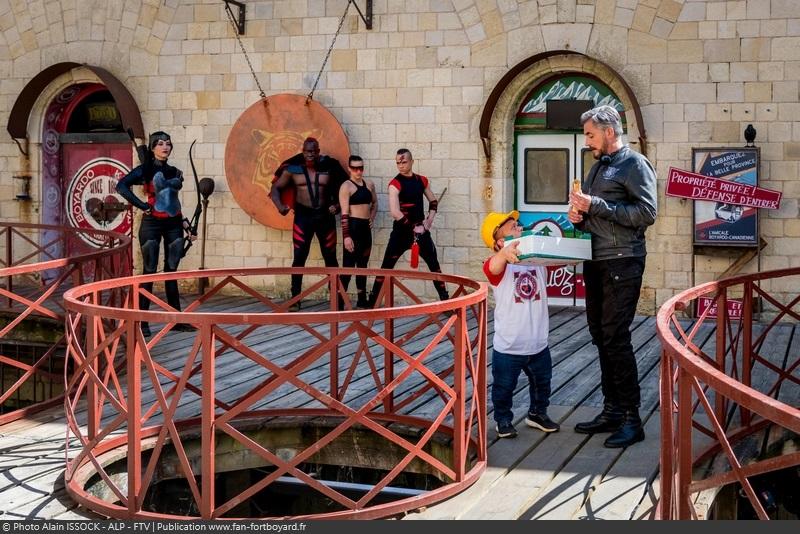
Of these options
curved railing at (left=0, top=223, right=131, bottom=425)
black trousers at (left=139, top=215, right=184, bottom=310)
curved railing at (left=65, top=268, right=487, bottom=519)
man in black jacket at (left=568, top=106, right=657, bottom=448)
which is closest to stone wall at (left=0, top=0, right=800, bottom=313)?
curved railing at (left=0, top=223, right=131, bottom=425)

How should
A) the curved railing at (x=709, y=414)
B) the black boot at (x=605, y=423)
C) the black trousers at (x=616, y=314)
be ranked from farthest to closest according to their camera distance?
the black boot at (x=605, y=423), the black trousers at (x=616, y=314), the curved railing at (x=709, y=414)

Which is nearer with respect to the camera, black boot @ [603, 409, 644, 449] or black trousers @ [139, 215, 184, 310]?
black boot @ [603, 409, 644, 449]

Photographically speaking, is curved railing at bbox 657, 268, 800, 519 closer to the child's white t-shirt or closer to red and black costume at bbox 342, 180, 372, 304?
the child's white t-shirt

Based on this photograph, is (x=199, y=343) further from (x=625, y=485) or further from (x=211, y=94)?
(x=211, y=94)

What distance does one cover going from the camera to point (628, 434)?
19.9ft

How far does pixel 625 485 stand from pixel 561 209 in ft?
22.3

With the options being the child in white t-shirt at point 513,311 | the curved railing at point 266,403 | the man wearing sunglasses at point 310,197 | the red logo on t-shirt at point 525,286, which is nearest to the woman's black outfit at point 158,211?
the curved railing at point 266,403

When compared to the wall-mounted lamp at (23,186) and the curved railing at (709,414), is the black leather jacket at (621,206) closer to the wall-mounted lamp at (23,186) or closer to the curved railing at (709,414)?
the curved railing at (709,414)

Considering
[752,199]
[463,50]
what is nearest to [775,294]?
[752,199]

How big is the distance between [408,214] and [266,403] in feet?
14.3

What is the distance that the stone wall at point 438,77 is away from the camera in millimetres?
10805

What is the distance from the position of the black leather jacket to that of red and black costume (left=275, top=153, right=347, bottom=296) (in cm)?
602

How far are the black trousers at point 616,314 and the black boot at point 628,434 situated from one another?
0.18 feet

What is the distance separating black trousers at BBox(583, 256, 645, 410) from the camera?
5.92 m
